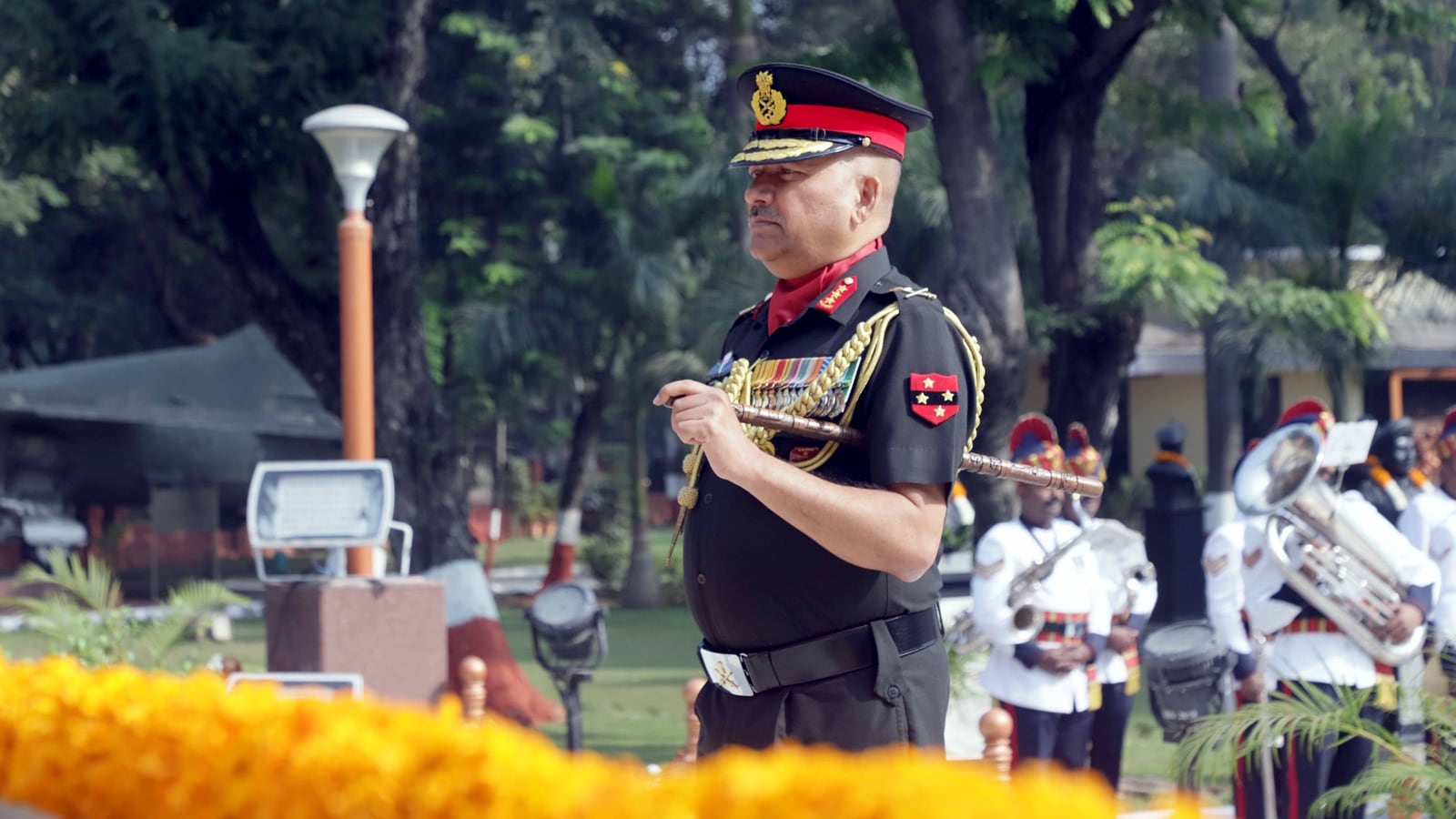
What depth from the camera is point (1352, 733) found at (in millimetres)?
4629

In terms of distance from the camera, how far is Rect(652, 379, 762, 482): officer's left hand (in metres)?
2.39

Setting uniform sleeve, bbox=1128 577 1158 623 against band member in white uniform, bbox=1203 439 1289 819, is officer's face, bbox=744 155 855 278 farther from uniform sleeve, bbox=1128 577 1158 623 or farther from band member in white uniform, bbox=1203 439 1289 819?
uniform sleeve, bbox=1128 577 1158 623

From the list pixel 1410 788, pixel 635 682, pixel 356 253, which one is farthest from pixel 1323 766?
pixel 635 682

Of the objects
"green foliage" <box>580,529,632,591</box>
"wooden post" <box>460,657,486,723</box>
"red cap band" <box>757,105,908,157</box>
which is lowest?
"green foliage" <box>580,529,632,591</box>

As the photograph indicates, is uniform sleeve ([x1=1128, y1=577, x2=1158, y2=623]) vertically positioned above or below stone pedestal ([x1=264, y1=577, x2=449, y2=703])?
above

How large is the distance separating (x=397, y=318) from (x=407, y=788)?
1000cm

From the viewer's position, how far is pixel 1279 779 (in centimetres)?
659

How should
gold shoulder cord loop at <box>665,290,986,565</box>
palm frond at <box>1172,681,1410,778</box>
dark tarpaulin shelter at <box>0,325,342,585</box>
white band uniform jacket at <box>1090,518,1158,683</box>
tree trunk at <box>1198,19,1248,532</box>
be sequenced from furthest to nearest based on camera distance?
dark tarpaulin shelter at <box>0,325,342,585</box> → tree trunk at <box>1198,19,1248,532</box> → white band uniform jacket at <box>1090,518,1158,683</box> → palm frond at <box>1172,681,1410,778</box> → gold shoulder cord loop at <box>665,290,986,565</box>

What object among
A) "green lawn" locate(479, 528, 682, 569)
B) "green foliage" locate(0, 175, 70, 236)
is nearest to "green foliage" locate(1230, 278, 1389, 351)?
"green lawn" locate(479, 528, 682, 569)

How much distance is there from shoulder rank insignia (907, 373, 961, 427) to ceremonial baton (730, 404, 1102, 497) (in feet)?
0.39

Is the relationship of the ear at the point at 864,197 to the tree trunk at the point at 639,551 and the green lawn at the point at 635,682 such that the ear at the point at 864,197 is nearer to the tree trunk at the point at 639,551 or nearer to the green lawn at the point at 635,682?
the green lawn at the point at 635,682

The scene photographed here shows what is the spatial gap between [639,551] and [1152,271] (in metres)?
10.8

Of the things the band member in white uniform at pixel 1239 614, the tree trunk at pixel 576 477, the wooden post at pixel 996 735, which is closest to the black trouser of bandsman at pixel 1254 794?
the band member in white uniform at pixel 1239 614

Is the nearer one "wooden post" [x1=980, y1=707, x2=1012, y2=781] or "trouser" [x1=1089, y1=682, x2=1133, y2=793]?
"wooden post" [x1=980, y1=707, x2=1012, y2=781]
